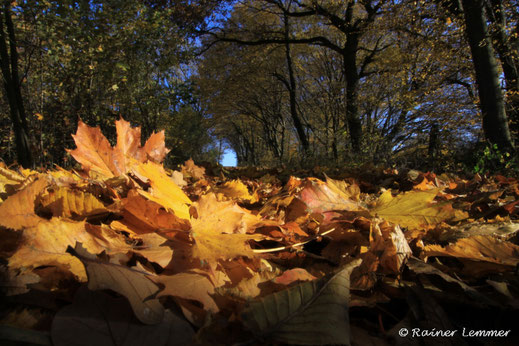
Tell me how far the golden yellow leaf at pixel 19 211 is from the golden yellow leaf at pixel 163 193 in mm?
229

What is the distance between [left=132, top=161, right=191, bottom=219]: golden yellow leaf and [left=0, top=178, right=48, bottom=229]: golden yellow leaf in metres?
0.23

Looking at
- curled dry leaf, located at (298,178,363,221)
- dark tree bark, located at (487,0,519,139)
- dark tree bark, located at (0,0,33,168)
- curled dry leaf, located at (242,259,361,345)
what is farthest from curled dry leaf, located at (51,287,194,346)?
dark tree bark, located at (487,0,519,139)

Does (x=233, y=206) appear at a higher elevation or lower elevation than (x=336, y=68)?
lower

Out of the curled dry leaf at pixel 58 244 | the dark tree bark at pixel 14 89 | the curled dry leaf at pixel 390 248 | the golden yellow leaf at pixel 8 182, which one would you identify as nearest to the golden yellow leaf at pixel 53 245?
the curled dry leaf at pixel 58 244

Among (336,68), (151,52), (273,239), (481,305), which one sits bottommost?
(481,305)

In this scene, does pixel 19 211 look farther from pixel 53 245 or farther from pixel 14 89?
pixel 14 89

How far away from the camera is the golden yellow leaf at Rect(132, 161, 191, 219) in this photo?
760mm

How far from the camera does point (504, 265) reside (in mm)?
602

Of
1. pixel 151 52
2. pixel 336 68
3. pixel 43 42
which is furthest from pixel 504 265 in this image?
pixel 336 68

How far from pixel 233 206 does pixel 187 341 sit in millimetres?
414

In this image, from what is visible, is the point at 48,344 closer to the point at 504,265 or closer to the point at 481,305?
the point at 481,305

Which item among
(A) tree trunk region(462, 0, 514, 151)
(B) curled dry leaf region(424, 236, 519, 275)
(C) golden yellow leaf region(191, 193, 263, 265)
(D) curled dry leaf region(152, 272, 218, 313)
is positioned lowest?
(B) curled dry leaf region(424, 236, 519, 275)

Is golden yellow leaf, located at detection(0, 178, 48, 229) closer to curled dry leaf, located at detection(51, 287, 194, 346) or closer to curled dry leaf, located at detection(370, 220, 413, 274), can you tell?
curled dry leaf, located at detection(51, 287, 194, 346)

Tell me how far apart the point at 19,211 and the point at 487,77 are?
688 centimetres
